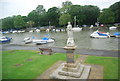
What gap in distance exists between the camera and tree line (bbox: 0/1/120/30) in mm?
60750

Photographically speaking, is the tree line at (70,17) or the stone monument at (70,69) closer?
the stone monument at (70,69)

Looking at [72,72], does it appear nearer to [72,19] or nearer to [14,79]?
[14,79]

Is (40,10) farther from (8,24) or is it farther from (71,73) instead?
(71,73)

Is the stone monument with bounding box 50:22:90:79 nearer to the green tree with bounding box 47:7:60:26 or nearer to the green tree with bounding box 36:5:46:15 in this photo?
the green tree with bounding box 47:7:60:26

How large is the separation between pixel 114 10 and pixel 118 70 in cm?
6544

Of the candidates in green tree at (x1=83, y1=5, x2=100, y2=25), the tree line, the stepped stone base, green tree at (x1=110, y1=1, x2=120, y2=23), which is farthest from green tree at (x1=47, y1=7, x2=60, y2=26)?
the stepped stone base

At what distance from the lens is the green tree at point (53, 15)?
231 feet

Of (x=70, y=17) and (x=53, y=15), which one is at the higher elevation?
(x=53, y=15)

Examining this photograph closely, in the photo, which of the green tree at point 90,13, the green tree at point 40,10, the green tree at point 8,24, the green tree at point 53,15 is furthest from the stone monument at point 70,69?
the green tree at point 40,10

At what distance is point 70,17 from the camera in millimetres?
62062

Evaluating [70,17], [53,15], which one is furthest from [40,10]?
[70,17]

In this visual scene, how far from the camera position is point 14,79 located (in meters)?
8.23

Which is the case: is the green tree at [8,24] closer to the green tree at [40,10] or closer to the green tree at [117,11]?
the green tree at [40,10]

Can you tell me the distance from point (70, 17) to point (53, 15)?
44.0 ft
